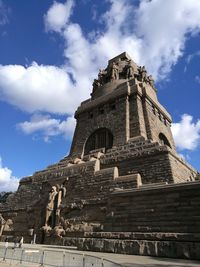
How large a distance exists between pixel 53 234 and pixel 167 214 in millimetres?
7639

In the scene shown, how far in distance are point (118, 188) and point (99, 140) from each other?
8.31 metres

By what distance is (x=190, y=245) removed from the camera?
8.70 m

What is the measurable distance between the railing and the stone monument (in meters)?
4.06

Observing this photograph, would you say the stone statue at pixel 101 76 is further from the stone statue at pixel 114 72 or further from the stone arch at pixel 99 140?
the stone arch at pixel 99 140

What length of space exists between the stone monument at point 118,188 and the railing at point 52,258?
406 cm

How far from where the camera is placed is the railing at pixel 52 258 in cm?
588

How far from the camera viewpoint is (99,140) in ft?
71.7

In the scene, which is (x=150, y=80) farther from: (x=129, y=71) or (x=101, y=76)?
(x=101, y=76)

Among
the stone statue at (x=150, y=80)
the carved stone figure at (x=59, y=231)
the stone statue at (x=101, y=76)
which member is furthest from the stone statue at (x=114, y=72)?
the carved stone figure at (x=59, y=231)

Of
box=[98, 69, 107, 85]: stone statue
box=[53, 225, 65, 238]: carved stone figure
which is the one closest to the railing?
box=[53, 225, 65, 238]: carved stone figure

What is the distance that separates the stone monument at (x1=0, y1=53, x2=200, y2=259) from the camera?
10.2 metres

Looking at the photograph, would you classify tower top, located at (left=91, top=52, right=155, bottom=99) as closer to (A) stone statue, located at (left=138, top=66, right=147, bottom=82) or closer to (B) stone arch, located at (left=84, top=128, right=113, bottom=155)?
(A) stone statue, located at (left=138, top=66, right=147, bottom=82)

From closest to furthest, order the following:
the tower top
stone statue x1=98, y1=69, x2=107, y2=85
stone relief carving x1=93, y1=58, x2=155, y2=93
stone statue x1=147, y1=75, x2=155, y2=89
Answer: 1. the tower top
2. stone relief carving x1=93, y1=58, x2=155, y2=93
3. stone statue x1=147, y1=75, x2=155, y2=89
4. stone statue x1=98, y1=69, x2=107, y2=85

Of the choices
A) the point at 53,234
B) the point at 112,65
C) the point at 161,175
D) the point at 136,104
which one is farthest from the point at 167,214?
the point at 112,65
